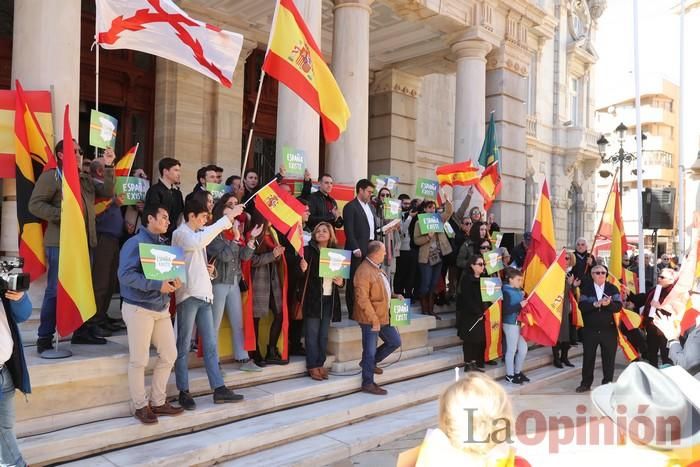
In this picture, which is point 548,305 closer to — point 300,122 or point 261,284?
point 261,284

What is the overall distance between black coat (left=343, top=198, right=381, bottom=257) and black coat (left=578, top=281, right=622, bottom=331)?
3.50 m

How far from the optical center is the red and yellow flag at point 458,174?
10281 mm

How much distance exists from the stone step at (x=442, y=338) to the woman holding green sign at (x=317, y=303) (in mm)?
2425

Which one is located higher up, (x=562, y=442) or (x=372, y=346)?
(x=372, y=346)

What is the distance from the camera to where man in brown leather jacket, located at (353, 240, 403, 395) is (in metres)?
6.43

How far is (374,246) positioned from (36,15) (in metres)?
4.50

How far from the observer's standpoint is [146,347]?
15.5 feet

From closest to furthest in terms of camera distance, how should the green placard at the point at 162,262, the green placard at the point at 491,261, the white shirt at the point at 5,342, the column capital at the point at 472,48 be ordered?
the white shirt at the point at 5,342
the green placard at the point at 162,262
the green placard at the point at 491,261
the column capital at the point at 472,48

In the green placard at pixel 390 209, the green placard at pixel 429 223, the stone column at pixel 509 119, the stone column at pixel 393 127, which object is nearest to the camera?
the green placard at pixel 390 209

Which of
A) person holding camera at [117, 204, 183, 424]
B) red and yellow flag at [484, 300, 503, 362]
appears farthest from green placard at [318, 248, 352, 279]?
red and yellow flag at [484, 300, 503, 362]

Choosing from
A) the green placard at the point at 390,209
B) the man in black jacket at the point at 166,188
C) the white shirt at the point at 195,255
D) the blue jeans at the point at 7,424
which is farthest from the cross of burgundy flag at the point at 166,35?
the blue jeans at the point at 7,424

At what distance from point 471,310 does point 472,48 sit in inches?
274

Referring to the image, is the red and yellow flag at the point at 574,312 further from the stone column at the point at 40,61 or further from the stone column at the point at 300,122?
the stone column at the point at 40,61

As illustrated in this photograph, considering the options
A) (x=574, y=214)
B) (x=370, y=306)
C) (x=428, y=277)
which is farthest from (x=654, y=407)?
(x=574, y=214)
